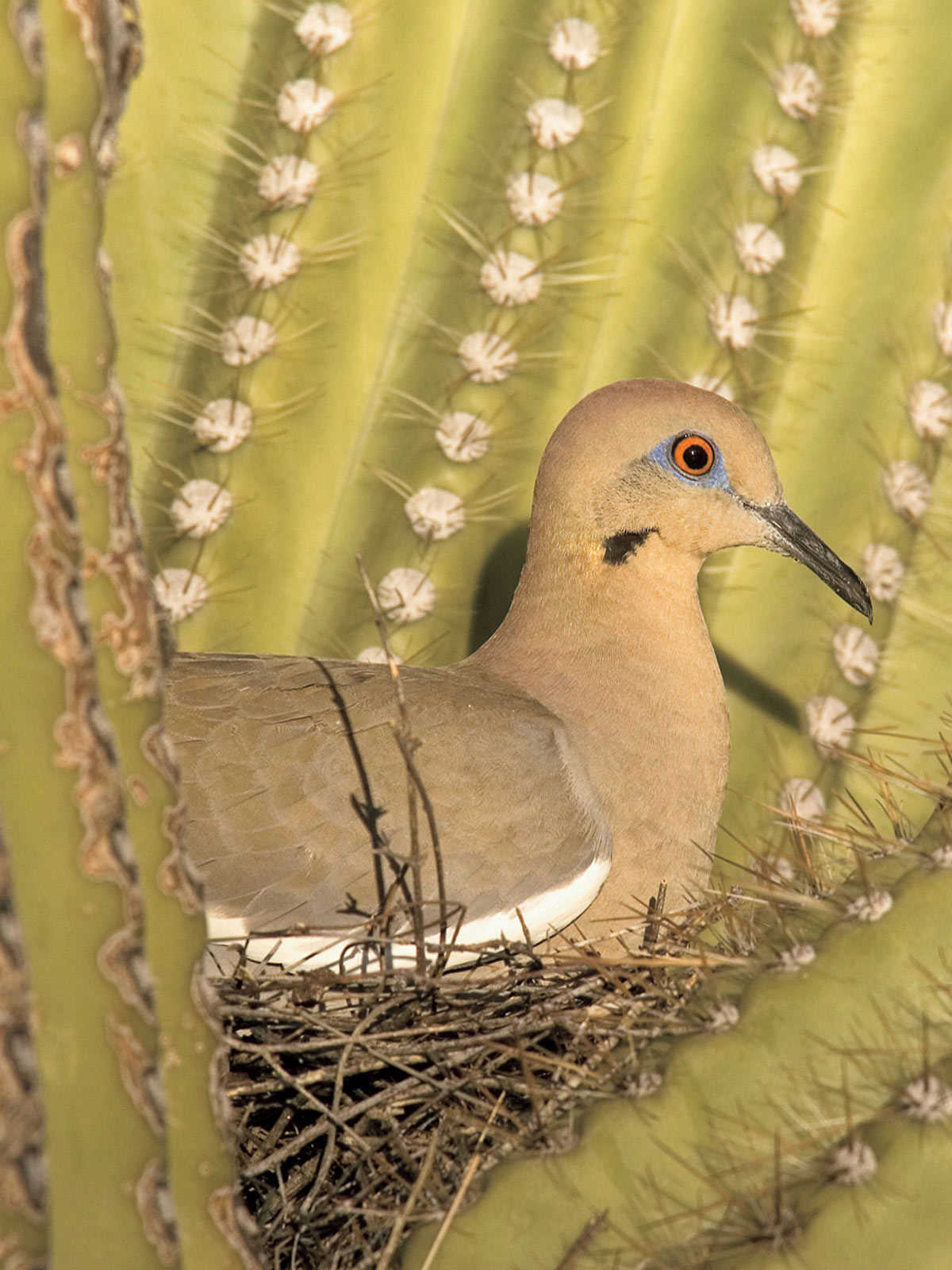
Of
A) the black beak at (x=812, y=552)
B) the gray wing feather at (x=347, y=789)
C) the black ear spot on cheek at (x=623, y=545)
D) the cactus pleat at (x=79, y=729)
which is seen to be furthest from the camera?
the black ear spot on cheek at (x=623, y=545)

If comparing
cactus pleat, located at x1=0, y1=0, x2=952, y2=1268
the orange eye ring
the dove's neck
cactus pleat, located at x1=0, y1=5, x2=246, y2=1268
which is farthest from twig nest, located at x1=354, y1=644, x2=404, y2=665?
cactus pleat, located at x1=0, y1=5, x2=246, y2=1268

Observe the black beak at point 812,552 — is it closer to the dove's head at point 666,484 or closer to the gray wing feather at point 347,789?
the dove's head at point 666,484

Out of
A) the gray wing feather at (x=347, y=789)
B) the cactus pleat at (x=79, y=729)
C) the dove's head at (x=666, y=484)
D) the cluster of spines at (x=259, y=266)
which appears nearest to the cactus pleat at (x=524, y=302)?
the cluster of spines at (x=259, y=266)

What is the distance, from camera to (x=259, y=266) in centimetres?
173

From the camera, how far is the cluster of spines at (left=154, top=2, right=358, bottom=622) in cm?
167

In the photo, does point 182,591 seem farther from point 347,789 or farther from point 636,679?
point 636,679

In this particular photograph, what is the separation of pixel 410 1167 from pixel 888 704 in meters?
0.92

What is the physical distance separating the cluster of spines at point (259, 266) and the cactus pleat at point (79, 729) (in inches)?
32.4

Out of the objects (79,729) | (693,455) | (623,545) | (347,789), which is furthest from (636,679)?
(79,729)

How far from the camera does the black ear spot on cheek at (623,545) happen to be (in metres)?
1.87

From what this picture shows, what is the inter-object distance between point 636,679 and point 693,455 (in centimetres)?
28

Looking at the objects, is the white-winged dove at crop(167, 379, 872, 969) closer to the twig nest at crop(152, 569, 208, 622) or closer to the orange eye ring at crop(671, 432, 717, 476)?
the orange eye ring at crop(671, 432, 717, 476)

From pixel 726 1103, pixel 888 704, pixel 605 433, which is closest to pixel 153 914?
pixel 726 1103

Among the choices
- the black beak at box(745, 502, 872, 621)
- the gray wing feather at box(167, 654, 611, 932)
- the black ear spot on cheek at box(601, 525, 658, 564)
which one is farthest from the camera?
the black ear spot on cheek at box(601, 525, 658, 564)
